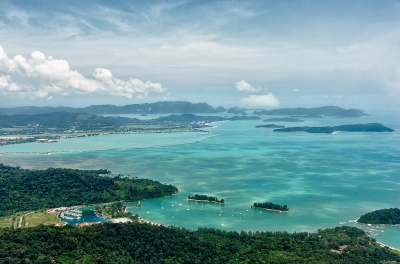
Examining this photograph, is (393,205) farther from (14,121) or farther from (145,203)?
(14,121)

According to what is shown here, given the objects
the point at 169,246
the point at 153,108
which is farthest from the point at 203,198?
the point at 153,108

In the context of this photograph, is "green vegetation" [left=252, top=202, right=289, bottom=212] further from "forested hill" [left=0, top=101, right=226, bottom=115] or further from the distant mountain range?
"forested hill" [left=0, top=101, right=226, bottom=115]

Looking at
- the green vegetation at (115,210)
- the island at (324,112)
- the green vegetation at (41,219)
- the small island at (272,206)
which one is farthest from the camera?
the island at (324,112)

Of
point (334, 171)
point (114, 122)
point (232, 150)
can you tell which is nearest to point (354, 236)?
point (334, 171)

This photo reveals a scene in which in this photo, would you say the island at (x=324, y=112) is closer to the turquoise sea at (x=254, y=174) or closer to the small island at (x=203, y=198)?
the turquoise sea at (x=254, y=174)

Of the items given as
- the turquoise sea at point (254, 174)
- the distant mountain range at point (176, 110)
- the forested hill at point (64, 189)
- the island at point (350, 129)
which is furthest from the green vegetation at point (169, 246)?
the distant mountain range at point (176, 110)

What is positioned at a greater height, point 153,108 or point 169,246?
point 153,108

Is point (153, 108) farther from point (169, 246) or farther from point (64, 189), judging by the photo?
point (169, 246)

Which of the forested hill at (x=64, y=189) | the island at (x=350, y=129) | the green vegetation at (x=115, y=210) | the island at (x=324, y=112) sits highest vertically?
the island at (x=324, y=112)
